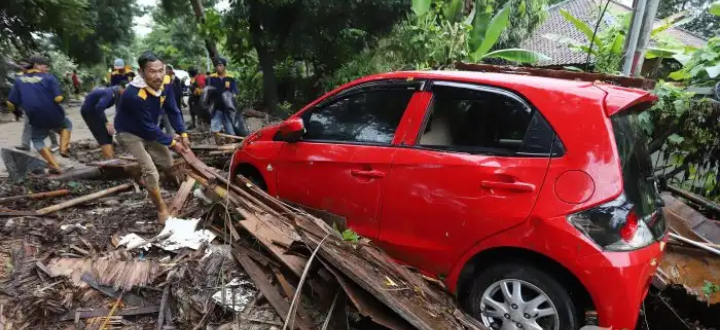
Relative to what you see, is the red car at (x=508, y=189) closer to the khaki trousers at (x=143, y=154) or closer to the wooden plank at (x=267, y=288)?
the wooden plank at (x=267, y=288)

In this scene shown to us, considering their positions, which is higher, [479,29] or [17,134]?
[479,29]

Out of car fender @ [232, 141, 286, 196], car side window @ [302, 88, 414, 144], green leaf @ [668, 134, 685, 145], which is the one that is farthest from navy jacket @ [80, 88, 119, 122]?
green leaf @ [668, 134, 685, 145]

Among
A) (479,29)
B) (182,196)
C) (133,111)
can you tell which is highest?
(479,29)

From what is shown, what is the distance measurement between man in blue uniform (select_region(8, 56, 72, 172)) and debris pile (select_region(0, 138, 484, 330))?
2490 mm

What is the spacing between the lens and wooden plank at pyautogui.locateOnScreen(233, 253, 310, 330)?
2.83 meters

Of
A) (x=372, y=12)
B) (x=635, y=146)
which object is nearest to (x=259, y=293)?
(x=635, y=146)

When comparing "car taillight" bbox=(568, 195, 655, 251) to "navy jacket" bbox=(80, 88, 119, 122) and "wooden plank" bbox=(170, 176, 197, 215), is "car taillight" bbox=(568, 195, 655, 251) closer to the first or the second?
"wooden plank" bbox=(170, 176, 197, 215)

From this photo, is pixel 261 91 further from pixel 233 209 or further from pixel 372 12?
pixel 233 209

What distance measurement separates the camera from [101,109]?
6312 mm

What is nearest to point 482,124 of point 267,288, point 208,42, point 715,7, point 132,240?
point 267,288

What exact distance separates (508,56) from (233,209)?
7.51 m

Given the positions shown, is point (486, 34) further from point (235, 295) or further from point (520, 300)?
point (235, 295)

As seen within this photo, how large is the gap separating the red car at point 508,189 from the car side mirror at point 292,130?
1.03 ft

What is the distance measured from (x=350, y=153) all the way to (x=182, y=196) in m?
2.30
